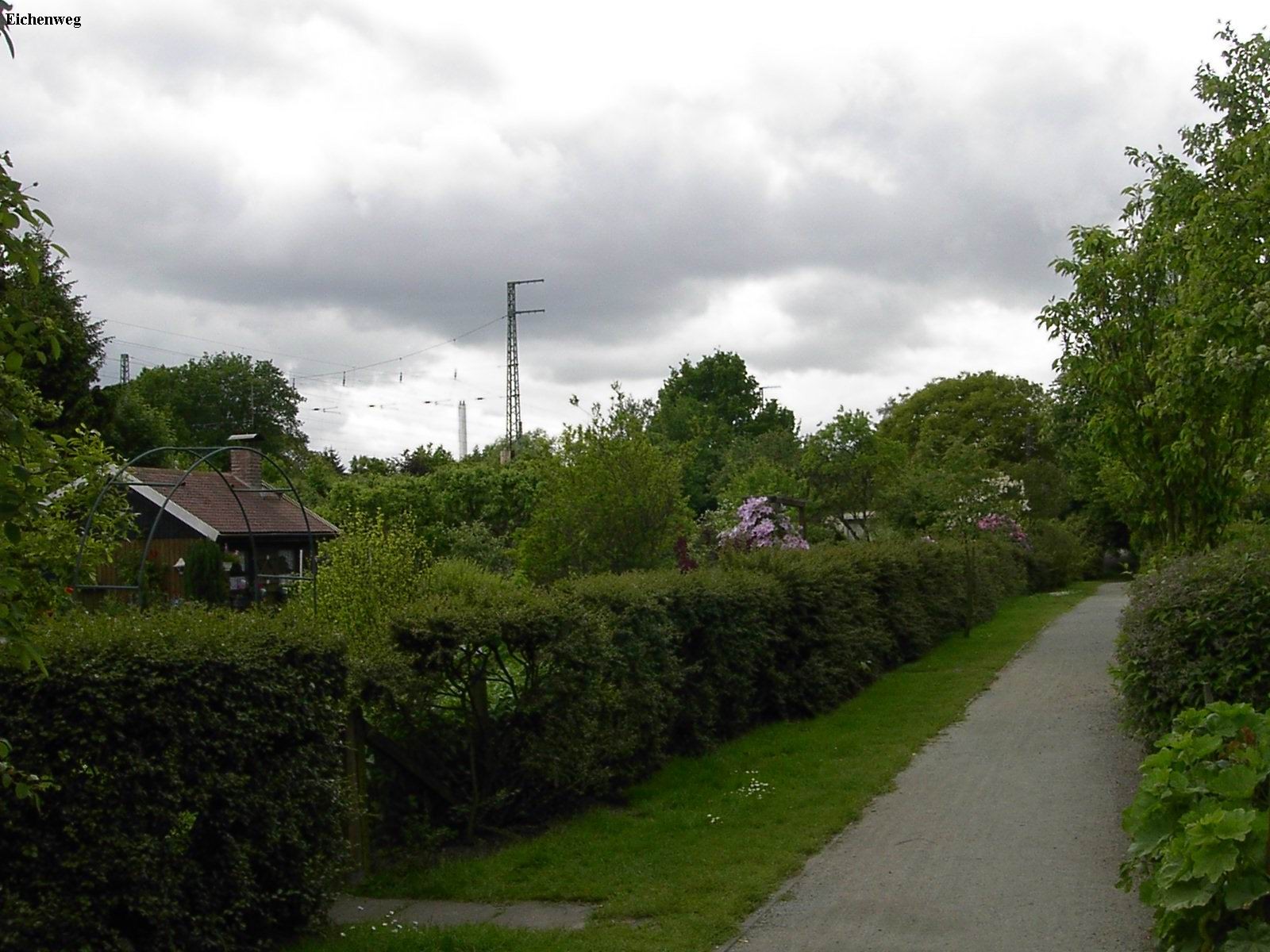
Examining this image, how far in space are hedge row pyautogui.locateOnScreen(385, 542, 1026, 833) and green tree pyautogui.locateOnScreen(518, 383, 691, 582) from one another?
166 inches

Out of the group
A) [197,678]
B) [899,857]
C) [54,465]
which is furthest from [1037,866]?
[54,465]

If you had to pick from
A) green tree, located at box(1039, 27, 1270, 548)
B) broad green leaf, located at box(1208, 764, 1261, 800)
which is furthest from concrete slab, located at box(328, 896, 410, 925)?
green tree, located at box(1039, 27, 1270, 548)

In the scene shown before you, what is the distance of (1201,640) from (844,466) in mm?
21988

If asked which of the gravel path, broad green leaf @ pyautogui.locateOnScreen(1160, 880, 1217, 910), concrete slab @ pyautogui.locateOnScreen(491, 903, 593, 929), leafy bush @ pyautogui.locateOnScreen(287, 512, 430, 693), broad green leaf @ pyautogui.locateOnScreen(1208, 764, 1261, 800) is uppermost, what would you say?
leafy bush @ pyautogui.locateOnScreen(287, 512, 430, 693)

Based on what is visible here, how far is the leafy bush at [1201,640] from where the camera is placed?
7.59 meters

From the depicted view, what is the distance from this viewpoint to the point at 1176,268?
1303 centimetres

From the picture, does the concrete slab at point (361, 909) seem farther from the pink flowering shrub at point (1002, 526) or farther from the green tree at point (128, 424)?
the green tree at point (128, 424)

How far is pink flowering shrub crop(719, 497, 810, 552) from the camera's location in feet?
72.7

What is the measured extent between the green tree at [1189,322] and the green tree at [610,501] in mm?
6416

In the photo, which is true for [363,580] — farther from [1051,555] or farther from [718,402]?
[718,402]

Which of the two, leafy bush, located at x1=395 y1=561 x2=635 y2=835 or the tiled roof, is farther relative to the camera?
the tiled roof

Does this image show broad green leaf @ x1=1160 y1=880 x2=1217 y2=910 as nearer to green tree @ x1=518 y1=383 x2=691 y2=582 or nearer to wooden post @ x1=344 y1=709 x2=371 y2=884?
wooden post @ x1=344 y1=709 x2=371 y2=884

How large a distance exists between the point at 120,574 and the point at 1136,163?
20.7 metres

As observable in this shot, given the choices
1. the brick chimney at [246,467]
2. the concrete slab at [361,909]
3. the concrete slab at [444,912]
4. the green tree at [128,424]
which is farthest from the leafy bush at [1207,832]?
→ the green tree at [128,424]
